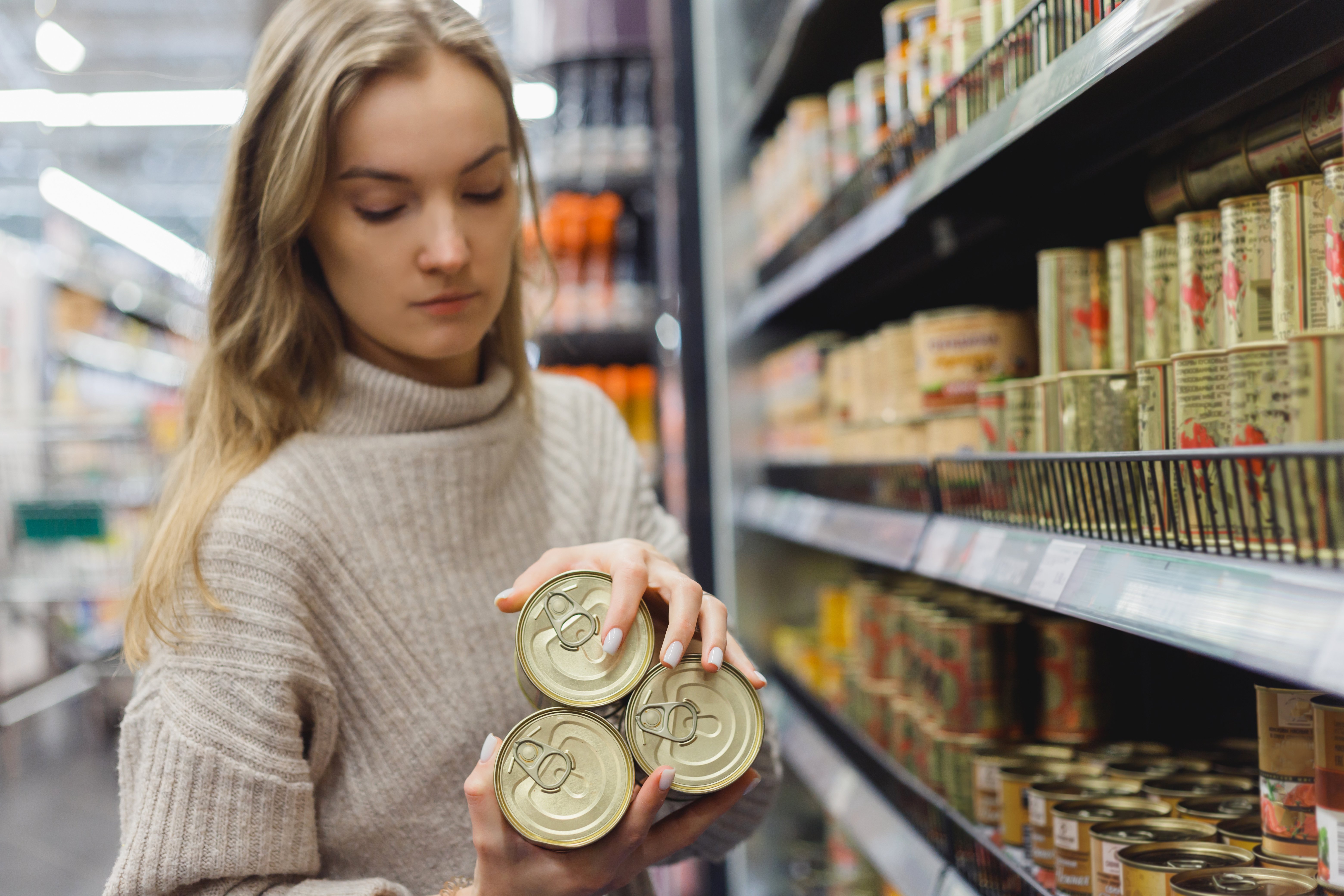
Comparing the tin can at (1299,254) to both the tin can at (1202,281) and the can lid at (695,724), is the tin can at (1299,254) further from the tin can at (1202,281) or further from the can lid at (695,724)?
the can lid at (695,724)

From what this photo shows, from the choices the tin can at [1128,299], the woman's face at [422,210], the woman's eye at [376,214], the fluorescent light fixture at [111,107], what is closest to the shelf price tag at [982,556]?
the tin can at [1128,299]

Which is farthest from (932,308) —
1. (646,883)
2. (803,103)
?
(646,883)

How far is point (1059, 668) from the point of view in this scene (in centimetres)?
135

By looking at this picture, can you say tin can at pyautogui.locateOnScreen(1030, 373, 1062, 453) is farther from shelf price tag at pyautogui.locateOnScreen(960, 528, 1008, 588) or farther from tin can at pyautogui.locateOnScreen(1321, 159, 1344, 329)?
tin can at pyautogui.locateOnScreen(1321, 159, 1344, 329)

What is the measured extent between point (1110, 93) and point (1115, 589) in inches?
18.2

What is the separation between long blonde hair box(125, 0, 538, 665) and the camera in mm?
1100

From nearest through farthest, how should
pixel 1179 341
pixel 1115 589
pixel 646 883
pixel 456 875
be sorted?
pixel 1115 589
pixel 1179 341
pixel 456 875
pixel 646 883

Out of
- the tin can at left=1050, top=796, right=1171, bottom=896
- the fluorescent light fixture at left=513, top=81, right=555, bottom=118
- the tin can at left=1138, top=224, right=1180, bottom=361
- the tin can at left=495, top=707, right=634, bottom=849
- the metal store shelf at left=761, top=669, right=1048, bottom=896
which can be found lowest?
the metal store shelf at left=761, top=669, right=1048, bottom=896

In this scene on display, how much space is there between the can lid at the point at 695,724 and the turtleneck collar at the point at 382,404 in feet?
1.63

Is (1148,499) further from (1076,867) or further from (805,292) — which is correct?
(805,292)

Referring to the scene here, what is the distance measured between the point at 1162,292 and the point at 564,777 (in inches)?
26.0

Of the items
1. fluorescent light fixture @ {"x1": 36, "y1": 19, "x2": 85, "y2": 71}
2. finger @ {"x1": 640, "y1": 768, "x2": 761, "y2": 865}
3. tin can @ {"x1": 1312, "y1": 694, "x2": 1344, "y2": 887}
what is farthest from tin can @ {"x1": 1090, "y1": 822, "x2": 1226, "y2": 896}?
fluorescent light fixture @ {"x1": 36, "y1": 19, "x2": 85, "y2": 71}

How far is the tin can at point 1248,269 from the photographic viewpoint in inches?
33.5

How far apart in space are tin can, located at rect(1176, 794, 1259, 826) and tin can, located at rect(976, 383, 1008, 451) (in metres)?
0.39
